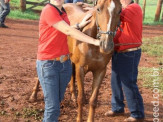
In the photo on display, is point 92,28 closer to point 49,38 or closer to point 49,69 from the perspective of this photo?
point 49,38

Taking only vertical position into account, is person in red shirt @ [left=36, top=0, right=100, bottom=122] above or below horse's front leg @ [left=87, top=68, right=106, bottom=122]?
above

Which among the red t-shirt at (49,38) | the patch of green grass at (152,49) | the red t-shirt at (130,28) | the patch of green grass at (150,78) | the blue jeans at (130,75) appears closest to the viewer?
the red t-shirt at (49,38)

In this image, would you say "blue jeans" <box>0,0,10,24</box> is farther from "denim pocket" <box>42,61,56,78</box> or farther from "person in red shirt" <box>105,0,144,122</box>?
"denim pocket" <box>42,61,56,78</box>

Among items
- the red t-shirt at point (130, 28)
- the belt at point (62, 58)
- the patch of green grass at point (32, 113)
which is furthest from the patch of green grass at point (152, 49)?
the belt at point (62, 58)

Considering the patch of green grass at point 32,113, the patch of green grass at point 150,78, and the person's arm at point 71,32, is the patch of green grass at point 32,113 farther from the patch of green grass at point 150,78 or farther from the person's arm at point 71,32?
the patch of green grass at point 150,78

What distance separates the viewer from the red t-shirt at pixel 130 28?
415 centimetres

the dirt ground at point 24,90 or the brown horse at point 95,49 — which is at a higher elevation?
the brown horse at point 95,49

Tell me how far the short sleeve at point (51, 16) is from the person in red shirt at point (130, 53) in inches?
53.0

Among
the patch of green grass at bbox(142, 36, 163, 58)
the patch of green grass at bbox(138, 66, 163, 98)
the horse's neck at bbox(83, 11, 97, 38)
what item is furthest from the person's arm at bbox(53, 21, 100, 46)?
the patch of green grass at bbox(142, 36, 163, 58)

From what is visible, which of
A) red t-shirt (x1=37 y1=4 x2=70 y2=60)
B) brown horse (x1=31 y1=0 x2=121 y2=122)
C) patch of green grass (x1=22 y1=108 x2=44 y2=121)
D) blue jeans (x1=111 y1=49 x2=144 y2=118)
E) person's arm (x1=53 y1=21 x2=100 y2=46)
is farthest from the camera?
patch of green grass (x1=22 y1=108 x2=44 y2=121)

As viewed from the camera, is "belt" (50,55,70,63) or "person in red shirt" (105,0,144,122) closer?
"belt" (50,55,70,63)

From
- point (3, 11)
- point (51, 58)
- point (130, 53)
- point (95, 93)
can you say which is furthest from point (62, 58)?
point (3, 11)

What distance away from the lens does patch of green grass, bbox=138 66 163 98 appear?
6.39 m

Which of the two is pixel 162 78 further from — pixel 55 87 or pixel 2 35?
pixel 2 35
